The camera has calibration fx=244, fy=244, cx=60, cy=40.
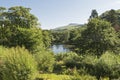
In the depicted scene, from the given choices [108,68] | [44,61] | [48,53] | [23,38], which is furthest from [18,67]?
[23,38]

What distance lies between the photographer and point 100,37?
26.0 metres

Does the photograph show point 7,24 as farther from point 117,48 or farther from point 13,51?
point 13,51

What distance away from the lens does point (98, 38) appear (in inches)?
1026

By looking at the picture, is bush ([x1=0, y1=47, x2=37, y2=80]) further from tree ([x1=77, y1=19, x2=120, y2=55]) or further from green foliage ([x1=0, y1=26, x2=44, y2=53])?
tree ([x1=77, y1=19, x2=120, y2=55])

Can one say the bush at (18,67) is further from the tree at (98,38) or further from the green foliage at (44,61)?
the tree at (98,38)

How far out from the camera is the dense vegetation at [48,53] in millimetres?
14320

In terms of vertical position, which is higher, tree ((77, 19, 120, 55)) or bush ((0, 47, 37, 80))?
tree ((77, 19, 120, 55))

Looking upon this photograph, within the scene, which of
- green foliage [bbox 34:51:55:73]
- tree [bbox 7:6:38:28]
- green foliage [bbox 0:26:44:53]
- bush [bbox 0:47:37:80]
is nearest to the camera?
bush [bbox 0:47:37:80]

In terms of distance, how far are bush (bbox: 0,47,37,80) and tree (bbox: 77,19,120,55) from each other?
1281 cm

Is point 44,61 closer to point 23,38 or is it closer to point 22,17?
point 23,38

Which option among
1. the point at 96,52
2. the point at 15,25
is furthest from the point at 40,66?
the point at 15,25

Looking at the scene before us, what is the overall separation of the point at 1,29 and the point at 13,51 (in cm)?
1643

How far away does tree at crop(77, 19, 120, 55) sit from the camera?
25.8 meters

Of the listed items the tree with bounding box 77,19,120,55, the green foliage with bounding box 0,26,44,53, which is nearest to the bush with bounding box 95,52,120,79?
the tree with bounding box 77,19,120,55
